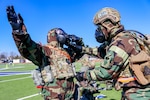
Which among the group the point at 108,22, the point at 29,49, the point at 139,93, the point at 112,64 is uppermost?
the point at 108,22

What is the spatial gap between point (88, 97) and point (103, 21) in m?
4.23

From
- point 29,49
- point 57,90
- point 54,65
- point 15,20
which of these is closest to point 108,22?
point 15,20

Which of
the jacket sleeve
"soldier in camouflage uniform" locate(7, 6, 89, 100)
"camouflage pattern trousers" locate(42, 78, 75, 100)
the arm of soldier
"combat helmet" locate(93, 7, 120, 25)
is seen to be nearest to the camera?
the arm of soldier

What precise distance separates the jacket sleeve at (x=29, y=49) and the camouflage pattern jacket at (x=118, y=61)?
108cm

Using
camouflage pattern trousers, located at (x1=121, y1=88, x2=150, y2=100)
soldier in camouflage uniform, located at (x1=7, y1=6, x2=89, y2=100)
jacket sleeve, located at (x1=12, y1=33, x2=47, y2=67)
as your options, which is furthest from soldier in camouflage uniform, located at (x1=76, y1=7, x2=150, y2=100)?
soldier in camouflage uniform, located at (x1=7, y1=6, x2=89, y2=100)

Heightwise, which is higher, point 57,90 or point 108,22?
point 108,22

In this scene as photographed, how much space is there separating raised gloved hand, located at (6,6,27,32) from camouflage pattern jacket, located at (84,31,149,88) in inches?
43.0

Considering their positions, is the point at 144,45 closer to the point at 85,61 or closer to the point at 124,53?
the point at 124,53

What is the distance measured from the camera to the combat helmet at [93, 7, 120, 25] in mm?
3525

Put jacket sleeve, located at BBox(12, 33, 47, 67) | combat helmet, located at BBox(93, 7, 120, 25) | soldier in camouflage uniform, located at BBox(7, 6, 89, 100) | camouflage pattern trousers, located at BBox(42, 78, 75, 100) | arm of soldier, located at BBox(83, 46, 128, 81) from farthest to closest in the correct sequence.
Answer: camouflage pattern trousers, located at BBox(42, 78, 75, 100), soldier in camouflage uniform, located at BBox(7, 6, 89, 100), jacket sleeve, located at BBox(12, 33, 47, 67), combat helmet, located at BBox(93, 7, 120, 25), arm of soldier, located at BBox(83, 46, 128, 81)

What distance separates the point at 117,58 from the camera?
325cm

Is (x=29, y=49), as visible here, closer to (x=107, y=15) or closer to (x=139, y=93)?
(x=107, y=15)

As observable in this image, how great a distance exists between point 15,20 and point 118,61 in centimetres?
140

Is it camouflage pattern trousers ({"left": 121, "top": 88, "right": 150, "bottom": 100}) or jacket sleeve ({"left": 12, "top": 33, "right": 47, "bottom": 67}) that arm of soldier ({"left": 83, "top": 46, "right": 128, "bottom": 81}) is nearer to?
camouflage pattern trousers ({"left": 121, "top": 88, "right": 150, "bottom": 100})
